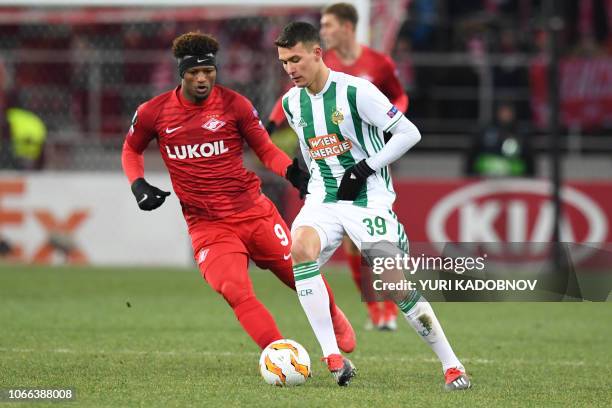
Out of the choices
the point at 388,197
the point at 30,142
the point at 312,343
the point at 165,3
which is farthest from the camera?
the point at 30,142

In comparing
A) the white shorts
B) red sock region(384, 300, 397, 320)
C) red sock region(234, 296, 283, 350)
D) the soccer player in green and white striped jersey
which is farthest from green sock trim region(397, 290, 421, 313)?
red sock region(384, 300, 397, 320)

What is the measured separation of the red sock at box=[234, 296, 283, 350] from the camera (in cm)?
746

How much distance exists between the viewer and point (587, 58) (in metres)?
18.7

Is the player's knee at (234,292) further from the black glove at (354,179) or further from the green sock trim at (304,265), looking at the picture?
the black glove at (354,179)

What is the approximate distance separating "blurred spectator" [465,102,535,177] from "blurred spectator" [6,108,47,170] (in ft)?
18.7

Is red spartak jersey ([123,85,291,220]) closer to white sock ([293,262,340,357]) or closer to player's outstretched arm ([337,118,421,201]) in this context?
player's outstretched arm ([337,118,421,201])

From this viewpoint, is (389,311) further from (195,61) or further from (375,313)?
(195,61)

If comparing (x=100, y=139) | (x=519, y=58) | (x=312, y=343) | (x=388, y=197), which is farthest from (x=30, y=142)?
(x=388, y=197)

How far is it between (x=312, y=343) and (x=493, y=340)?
1493 mm

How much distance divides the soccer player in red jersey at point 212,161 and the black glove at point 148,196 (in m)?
0.05

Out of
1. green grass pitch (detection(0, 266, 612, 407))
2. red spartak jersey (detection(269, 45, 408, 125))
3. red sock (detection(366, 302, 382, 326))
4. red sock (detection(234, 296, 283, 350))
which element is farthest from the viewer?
red sock (detection(366, 302, 382, 326))

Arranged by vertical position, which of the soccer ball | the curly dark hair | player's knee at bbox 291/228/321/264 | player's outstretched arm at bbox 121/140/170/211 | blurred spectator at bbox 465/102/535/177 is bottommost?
blurred spectator at bbox 465/102/535/177

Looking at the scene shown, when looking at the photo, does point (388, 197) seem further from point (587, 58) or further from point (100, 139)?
point (587, 58)

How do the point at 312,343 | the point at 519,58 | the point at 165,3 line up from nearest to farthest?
the point at 312,343 < the point at 165,3 < the point at 519,58
